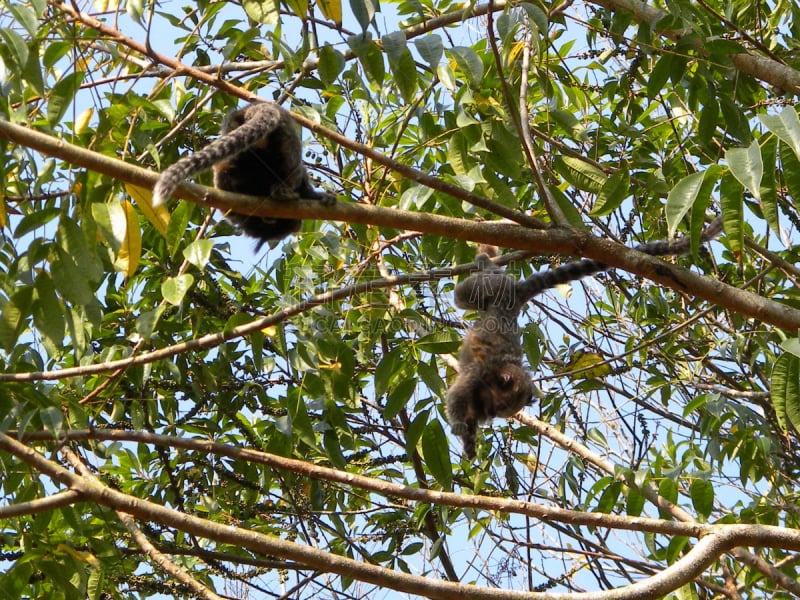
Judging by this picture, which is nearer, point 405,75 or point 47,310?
→ point 47,310

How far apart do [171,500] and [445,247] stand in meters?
2.15

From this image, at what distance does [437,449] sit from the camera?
3.77 metres

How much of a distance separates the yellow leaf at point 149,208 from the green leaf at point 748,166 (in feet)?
6.32

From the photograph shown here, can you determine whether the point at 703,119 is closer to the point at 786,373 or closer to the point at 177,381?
the point at 786,373

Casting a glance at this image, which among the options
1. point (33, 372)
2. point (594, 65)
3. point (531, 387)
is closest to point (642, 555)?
point (531, 387)

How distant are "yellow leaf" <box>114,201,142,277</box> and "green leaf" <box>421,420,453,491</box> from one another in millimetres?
1380

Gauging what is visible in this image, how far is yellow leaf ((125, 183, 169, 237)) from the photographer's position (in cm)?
312

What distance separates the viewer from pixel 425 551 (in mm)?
5762

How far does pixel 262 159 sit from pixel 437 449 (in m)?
1.43

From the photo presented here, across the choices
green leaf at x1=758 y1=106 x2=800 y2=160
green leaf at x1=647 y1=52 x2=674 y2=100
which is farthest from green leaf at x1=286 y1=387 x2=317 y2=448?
green leaf at x1=758 y1=106 x2=800 y2=160

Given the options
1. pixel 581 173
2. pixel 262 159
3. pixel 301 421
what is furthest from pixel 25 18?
pixel 581 173

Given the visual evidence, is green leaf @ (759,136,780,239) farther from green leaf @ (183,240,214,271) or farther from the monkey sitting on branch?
green leaf @ (183,240,214,271)

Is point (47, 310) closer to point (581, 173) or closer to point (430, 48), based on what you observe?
point (430, 48)

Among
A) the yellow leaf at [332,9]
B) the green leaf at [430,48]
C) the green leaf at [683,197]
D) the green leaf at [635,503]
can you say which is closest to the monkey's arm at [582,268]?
the green leaf at [635,503]
